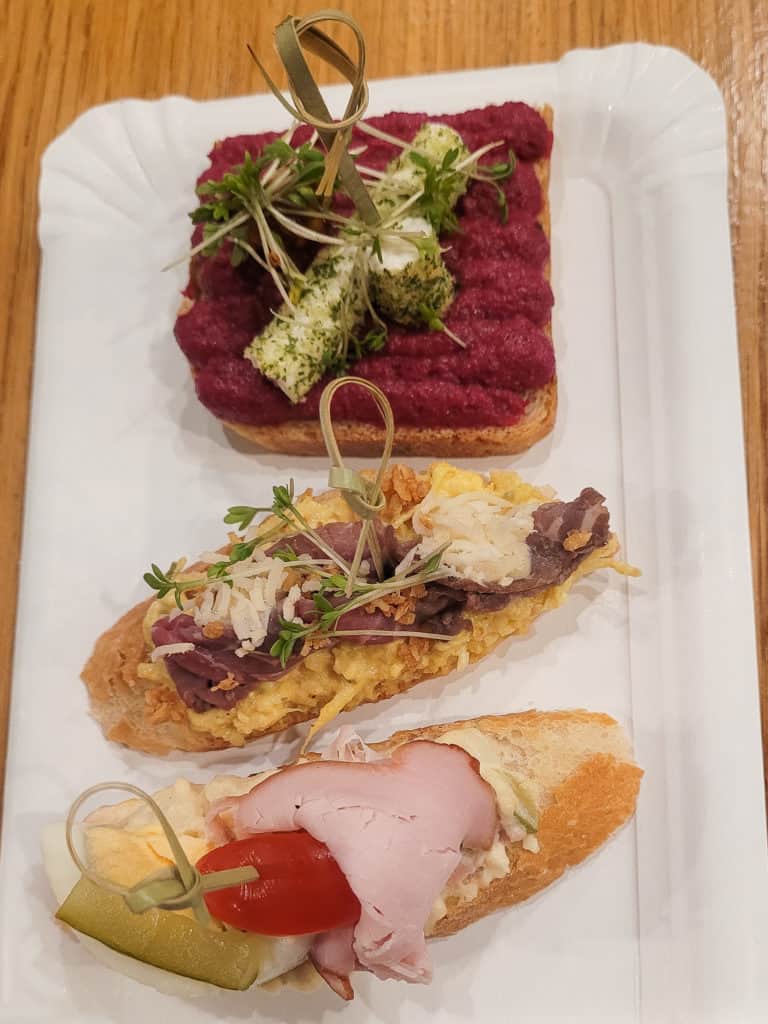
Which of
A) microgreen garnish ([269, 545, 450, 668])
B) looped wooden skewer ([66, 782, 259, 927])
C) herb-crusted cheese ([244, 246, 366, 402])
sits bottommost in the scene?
looped wooden skewer ([66, 782, 259, 927])

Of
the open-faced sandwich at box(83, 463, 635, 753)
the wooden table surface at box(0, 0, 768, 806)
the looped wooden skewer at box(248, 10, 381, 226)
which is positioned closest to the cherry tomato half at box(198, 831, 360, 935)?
the open-faced sandwich at box(83, 463, 635, 753)

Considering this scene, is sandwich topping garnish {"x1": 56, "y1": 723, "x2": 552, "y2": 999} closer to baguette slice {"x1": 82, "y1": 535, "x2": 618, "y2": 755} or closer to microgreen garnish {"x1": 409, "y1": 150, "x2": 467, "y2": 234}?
baguette slice {"x1": 82, "y1": 535, "x2": 618, "y2": 755}

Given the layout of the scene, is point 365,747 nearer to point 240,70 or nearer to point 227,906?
point 227,906

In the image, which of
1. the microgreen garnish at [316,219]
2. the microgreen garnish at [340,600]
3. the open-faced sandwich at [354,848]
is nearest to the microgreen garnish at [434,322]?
the microgreen garnish at [316,219]

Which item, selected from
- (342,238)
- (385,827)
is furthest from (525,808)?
(342,238)

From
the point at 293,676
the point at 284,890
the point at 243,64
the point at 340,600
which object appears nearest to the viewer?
the point at 284,890

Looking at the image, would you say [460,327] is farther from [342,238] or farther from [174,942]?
[174,942]
